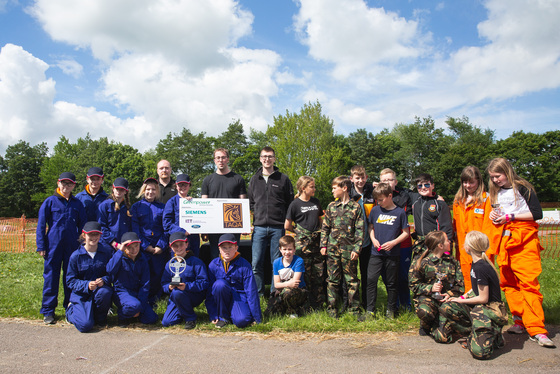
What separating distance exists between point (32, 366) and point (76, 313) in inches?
51.5

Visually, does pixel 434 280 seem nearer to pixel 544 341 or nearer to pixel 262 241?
pixel 544 341

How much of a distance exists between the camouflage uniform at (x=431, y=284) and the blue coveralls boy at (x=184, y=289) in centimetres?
310

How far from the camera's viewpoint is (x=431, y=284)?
5.08 m

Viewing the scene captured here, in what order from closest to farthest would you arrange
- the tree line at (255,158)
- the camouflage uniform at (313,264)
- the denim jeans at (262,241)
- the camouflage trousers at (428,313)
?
the camouflage trousers at (428,313), the camouflage uniform at (313,264), the denim jeans at (262,241), the tree line at (255,158)

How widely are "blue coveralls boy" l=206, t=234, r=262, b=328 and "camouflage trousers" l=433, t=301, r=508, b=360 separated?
2.52 meters

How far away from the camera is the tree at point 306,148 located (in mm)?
43969

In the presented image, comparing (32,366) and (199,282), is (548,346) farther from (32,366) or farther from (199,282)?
(32,366)

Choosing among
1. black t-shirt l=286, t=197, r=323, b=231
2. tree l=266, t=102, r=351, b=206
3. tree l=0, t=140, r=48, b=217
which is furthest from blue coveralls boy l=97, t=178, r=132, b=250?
tree l=0, t=140, r=48, b=217

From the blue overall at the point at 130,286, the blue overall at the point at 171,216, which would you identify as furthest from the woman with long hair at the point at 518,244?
the blue overall at the point at 130,286

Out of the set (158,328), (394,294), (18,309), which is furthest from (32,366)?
(394,294)

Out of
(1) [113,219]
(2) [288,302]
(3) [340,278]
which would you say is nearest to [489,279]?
(3) [340,278]

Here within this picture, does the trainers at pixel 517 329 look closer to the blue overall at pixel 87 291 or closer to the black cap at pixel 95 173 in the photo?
the blue overall at pixel 87 291

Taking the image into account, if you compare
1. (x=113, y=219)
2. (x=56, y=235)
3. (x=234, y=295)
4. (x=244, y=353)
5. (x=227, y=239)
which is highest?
(x=113, y=219)

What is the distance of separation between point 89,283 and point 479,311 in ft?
17.5
